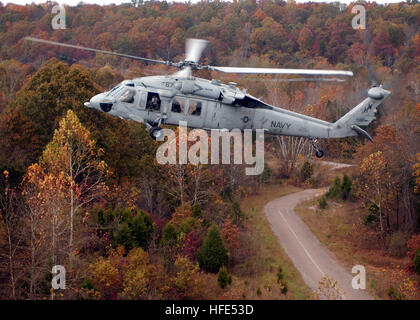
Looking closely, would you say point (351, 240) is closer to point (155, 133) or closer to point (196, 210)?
point (196, 210)

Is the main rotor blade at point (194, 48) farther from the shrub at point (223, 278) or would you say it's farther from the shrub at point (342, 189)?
Answer: the shrub at point (342, 189)

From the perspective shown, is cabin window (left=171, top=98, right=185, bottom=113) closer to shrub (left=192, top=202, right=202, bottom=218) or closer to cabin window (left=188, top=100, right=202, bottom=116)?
cabin window (left=188, top=100, right=202, bottom=116)

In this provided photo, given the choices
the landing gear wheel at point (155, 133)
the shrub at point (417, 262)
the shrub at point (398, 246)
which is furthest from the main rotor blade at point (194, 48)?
the shrub at point (398, 246)

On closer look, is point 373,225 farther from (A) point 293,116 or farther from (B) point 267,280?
(A) point 293,116

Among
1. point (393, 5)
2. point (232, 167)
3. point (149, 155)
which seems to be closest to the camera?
point (149, 155)

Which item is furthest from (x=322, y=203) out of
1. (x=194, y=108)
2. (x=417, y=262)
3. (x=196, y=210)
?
(x=194, y=108)
